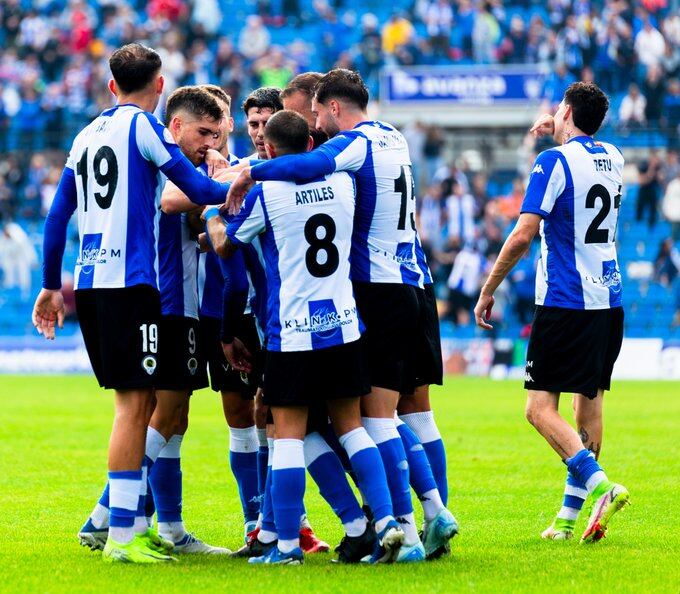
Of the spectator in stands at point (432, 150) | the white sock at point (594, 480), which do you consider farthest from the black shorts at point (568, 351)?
the spectator in stands at point (432, 150)

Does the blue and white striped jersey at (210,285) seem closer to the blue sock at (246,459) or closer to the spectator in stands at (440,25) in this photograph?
the blue sock at (246,459)

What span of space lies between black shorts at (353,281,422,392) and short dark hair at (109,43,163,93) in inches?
60.3

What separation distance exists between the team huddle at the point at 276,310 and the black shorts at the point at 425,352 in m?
0.01

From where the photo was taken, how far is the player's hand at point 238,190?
251 inches

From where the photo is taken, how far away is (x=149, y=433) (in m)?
7.10

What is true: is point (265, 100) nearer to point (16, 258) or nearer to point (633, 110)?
point (633, 110)

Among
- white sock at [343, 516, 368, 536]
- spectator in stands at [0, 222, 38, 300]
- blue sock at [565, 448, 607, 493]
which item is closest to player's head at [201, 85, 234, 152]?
white sock at [343, 516, 368, 536]

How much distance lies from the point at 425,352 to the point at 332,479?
0.91 m

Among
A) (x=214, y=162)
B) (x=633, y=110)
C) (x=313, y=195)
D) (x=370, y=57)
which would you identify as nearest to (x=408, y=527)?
(x=313, y=195)

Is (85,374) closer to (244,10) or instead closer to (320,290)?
(244,10)

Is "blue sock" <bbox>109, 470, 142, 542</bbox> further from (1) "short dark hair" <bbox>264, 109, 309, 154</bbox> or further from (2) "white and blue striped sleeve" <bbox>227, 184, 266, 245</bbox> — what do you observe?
(1) "short dark hair" <bbox>264, 109, 309, 154</bbox>

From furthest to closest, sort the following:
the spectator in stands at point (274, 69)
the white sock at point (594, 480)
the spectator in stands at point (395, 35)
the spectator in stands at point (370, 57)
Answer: the spectator in stands at point (395, 35)
the spectator in stands at point (370, 57)
the spectator in stands at point (274, 69)
the white sock at point (594, 480)

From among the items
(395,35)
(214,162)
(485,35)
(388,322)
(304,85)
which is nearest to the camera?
(388,322)

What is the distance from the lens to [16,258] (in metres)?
27.5
